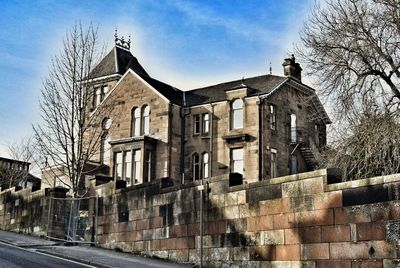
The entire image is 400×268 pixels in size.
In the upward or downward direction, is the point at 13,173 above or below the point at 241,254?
above

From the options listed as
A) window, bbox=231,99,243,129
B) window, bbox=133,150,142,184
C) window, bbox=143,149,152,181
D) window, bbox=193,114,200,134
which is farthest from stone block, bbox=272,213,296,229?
window, bbox=193,114,200,134

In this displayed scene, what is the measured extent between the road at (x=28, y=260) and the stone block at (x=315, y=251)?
18.6ft

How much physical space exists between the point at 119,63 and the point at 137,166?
12.5 metres

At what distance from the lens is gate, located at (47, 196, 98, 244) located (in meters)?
19.6

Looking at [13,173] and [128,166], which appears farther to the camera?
[13,173]

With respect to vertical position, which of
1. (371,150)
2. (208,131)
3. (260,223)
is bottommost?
(260,223)

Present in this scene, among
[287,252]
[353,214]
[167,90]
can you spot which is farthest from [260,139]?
[353,214]

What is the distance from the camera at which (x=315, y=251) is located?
11492mm

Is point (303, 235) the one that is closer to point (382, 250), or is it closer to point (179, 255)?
point (382, 250)

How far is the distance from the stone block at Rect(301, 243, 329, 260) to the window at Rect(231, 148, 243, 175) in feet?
81.3

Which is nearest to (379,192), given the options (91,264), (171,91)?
(91,264)

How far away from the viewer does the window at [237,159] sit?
36.7 meters

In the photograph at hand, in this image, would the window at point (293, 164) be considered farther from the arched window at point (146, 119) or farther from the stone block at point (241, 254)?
the stone block at point (241, 254)

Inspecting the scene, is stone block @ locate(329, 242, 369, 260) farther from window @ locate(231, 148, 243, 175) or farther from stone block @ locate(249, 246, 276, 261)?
window @ locate(231, 148, 243, 175)
